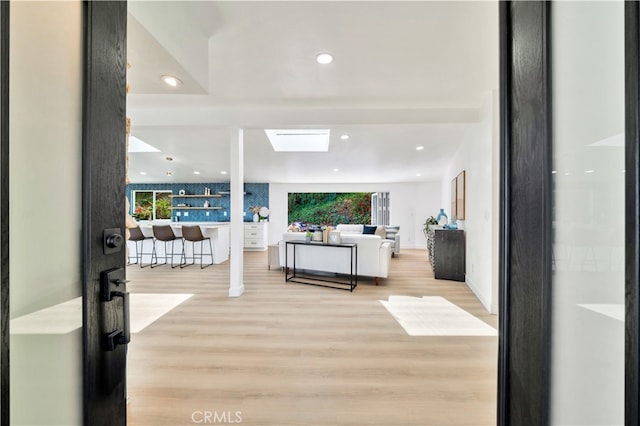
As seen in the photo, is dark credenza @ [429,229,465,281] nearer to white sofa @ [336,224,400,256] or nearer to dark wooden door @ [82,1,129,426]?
white sofa @ [336,224,400,256]

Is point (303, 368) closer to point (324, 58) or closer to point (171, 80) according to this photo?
point (171, 80)

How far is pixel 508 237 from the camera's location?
0.83 metres

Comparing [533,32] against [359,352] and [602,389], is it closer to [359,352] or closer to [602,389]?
[602,389]

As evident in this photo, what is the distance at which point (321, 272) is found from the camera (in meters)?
5.11

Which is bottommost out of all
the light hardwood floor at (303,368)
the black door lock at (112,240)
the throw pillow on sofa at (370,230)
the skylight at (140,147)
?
the light hardwood floor at (303,368)

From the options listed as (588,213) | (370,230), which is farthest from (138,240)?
(588,213)

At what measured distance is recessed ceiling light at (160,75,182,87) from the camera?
1.97 metres

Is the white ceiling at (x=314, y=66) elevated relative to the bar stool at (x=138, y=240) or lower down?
elevated

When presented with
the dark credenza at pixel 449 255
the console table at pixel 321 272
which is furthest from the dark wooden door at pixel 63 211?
the dark credenza at pixel 449 255

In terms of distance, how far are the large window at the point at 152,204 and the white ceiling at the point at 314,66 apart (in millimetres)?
4717

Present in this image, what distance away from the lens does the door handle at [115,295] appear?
76 cm

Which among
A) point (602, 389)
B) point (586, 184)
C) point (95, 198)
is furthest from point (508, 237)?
point (95, 198)

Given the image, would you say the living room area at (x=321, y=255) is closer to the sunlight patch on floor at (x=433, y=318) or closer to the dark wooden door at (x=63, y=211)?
the sunlight patch on floor at (x=433, y=318)

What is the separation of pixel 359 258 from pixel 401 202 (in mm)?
4972
